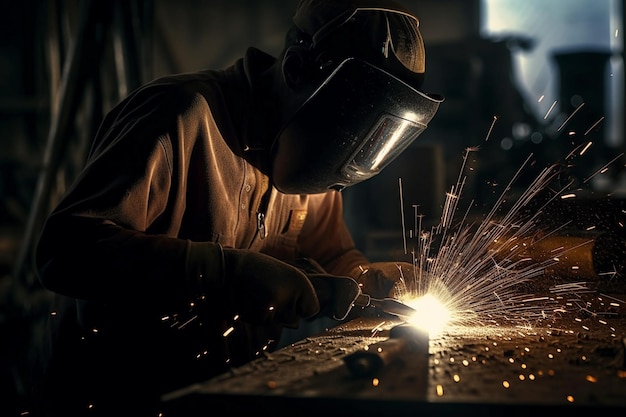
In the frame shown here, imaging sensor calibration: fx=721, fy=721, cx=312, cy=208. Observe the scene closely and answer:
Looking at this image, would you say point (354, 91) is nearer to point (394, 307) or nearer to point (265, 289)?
point (265, 289)

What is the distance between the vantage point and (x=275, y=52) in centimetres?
849

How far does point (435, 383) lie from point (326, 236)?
5.46 ft

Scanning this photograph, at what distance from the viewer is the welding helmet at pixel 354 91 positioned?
6.66 ft

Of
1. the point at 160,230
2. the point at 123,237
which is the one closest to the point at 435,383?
the point at 123,237

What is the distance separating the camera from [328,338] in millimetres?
1976

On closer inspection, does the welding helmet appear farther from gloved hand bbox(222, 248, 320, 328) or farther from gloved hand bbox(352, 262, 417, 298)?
gloved hand bbox(352, 262, 417, 298)

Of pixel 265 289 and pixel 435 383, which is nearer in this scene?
pixel 435 383

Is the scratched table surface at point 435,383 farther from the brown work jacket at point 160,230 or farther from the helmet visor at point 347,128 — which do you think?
the helmet visor at point 347,128

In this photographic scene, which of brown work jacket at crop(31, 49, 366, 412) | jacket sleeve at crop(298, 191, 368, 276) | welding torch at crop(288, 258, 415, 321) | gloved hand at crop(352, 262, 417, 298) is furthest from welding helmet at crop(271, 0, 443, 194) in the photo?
jacket sleeve at crop(298, 191, 368, 276)

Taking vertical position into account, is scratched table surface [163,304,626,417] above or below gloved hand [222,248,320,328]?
below

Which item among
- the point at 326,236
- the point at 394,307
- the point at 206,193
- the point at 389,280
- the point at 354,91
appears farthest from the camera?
the point at 326,236

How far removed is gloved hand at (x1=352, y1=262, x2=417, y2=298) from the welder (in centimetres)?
48

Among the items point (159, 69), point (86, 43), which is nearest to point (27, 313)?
point (86, 43)

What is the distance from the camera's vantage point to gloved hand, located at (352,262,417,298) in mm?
2607
